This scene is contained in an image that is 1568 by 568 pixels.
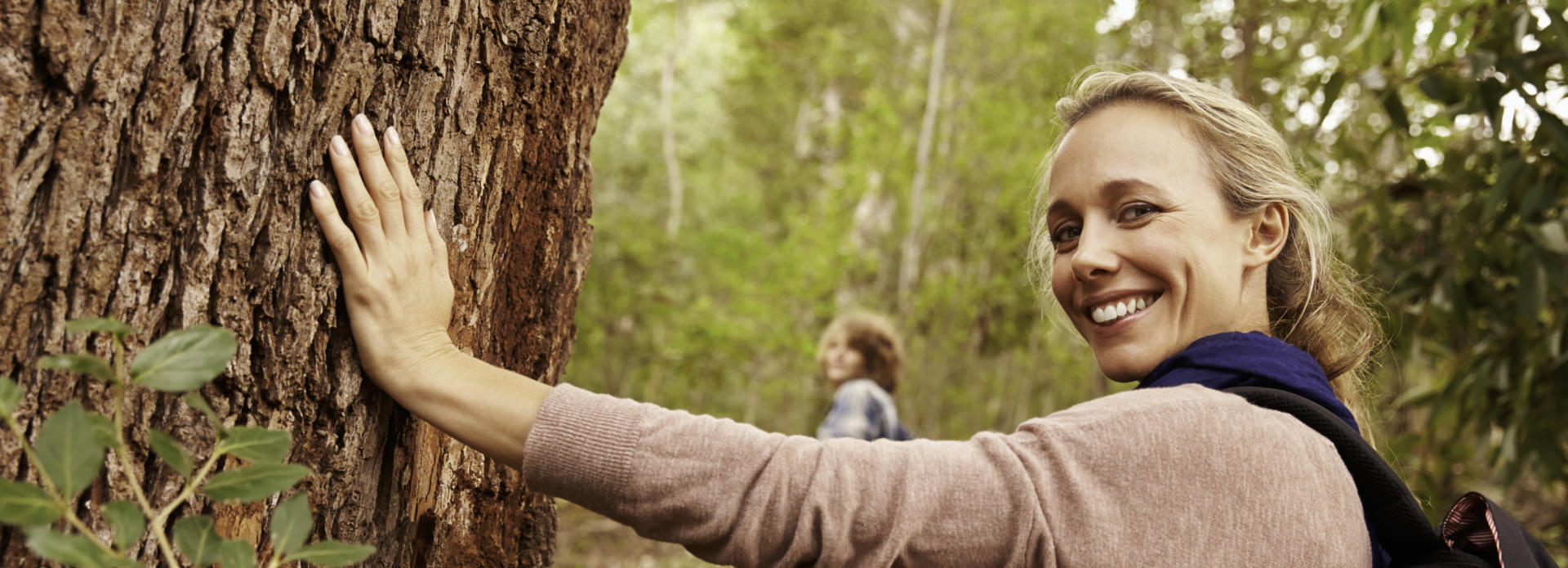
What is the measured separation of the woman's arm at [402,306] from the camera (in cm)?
125

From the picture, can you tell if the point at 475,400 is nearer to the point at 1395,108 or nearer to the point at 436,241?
the point at 436,241

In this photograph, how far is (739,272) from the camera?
10281mm

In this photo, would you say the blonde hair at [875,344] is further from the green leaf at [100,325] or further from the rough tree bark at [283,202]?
the green leaf at [100,325]

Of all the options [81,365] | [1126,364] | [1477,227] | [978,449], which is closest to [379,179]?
[81,365]

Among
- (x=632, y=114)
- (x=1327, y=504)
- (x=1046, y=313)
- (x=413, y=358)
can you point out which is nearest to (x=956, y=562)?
(x=1327, y=504)

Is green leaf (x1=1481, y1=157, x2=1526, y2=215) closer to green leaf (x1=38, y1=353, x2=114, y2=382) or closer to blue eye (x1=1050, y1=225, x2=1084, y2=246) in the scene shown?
blue eye (x1=1050, y1=225, x2=1084, y2=246)

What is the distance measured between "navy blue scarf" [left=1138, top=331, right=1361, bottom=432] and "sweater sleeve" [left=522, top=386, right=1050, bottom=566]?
41cm

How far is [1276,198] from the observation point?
1.68 metres

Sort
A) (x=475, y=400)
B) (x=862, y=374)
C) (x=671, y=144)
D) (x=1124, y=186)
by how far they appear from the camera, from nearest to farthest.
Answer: (x=475, y=400)
(x=1124, y=186)
(x=862, y=374)
(x=671, y=144)

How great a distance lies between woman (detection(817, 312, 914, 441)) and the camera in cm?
602

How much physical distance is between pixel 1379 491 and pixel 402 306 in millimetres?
1256

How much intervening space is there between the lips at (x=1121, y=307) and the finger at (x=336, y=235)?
1.08 metres

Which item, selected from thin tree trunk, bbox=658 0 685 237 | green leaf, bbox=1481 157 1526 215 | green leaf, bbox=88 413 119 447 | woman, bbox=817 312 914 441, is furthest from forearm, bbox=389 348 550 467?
thin tree trunk, bbox=658 0 685 237

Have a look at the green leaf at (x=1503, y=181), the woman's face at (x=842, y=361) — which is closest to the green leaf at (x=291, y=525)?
the green leaf at (x=1503, y=181)
